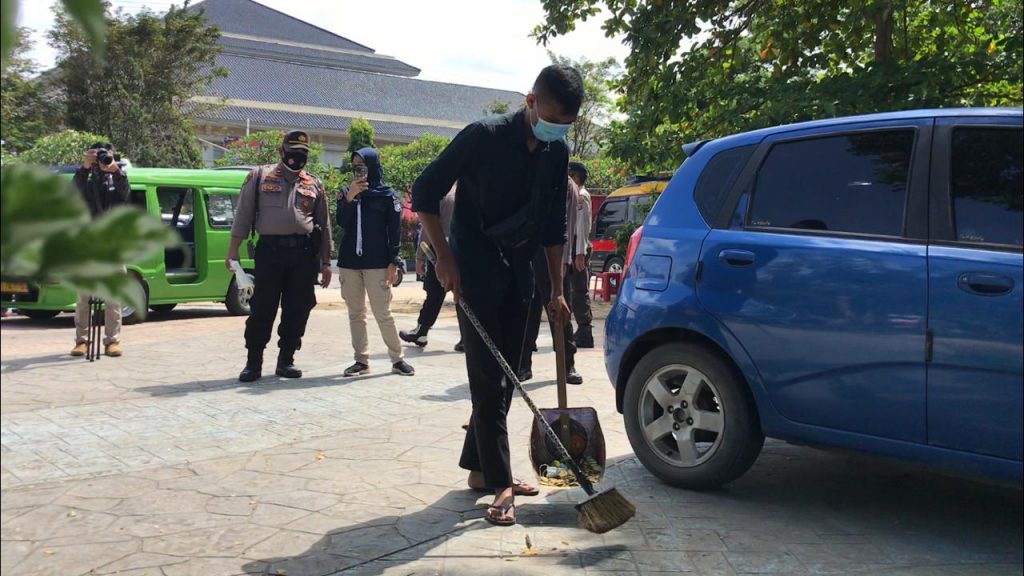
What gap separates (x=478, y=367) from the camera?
425cm

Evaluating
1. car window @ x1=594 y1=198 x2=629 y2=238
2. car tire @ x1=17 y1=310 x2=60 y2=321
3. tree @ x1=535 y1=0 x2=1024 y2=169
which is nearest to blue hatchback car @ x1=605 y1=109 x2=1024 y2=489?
tree @ x1=535 y1=0 x2=1024 y2=169

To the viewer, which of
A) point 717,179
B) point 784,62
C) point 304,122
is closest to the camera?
point 717,179

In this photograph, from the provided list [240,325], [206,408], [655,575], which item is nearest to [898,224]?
[655,575]

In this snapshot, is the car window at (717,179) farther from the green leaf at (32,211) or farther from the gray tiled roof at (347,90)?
the gray tiled roof at (347,90)

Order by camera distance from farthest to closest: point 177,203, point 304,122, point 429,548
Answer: point 304,122, point 177,203, point 429,548

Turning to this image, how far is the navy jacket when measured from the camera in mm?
8117

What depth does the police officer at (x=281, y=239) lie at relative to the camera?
7.62 m

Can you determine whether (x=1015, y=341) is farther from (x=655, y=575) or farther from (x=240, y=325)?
(x=240, y=325)

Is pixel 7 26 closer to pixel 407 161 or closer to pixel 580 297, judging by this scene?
pixel 580 297

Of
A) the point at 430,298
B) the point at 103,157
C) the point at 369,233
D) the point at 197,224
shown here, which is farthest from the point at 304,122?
the point at 369,233

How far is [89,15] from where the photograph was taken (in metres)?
0.85

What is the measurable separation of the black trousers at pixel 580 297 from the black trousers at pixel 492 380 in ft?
13.9

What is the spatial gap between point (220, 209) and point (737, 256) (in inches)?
385

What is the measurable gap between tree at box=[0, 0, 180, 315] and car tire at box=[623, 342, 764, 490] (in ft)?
12.2
